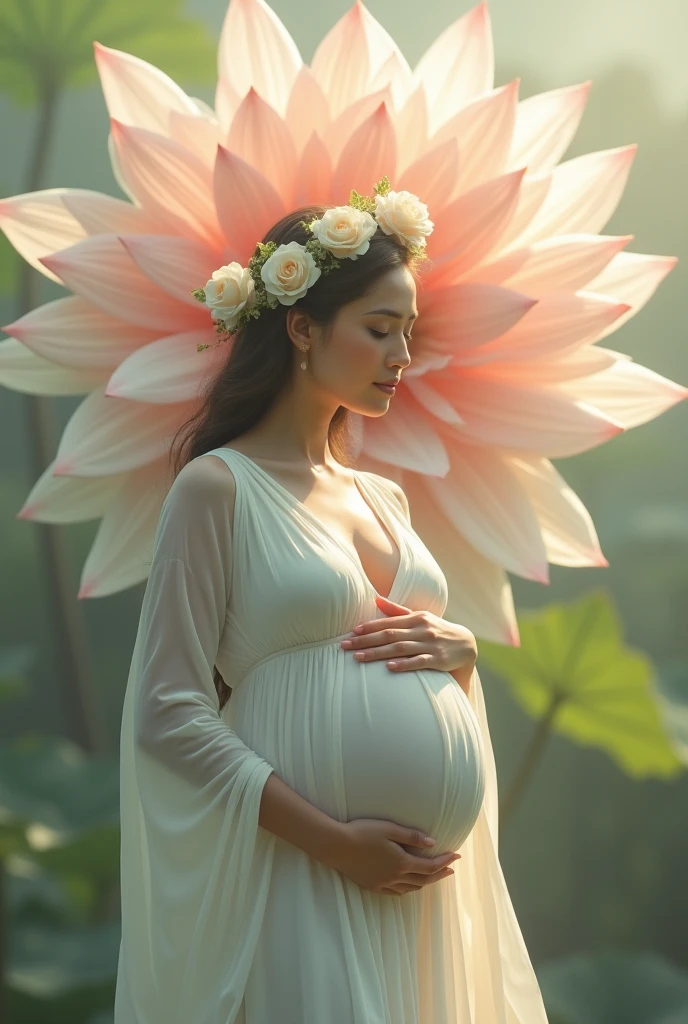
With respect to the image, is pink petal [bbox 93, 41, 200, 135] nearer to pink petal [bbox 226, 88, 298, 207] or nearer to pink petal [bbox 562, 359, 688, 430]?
pink petal [bbox 226, 88, 298, 207]

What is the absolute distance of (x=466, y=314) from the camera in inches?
39.9

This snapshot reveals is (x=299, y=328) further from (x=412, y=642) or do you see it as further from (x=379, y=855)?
(x=379, y=855)

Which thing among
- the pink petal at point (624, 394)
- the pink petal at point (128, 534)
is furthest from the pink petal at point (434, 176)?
the pink petal at point (128, 534)

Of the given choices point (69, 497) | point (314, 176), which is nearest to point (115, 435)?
point (69, 497)

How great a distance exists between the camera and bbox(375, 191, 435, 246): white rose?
962mm

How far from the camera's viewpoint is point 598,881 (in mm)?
1939

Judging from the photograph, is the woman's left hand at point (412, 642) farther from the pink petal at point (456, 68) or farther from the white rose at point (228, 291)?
the pink petal at point (456, 68)

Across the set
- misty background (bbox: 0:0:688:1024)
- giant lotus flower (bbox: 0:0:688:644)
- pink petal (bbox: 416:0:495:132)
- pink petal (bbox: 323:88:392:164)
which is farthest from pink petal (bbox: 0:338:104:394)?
misty background (bbox: 0:0:688:1024)

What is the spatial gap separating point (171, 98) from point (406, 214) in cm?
25

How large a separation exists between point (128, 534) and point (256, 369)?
191 mm

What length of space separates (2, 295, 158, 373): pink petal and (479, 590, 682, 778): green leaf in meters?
0.75

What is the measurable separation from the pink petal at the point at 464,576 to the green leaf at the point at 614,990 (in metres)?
0.82

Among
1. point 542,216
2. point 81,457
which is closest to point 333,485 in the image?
point 81,457

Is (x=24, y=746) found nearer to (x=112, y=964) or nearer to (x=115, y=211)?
(x=112, y=964)
